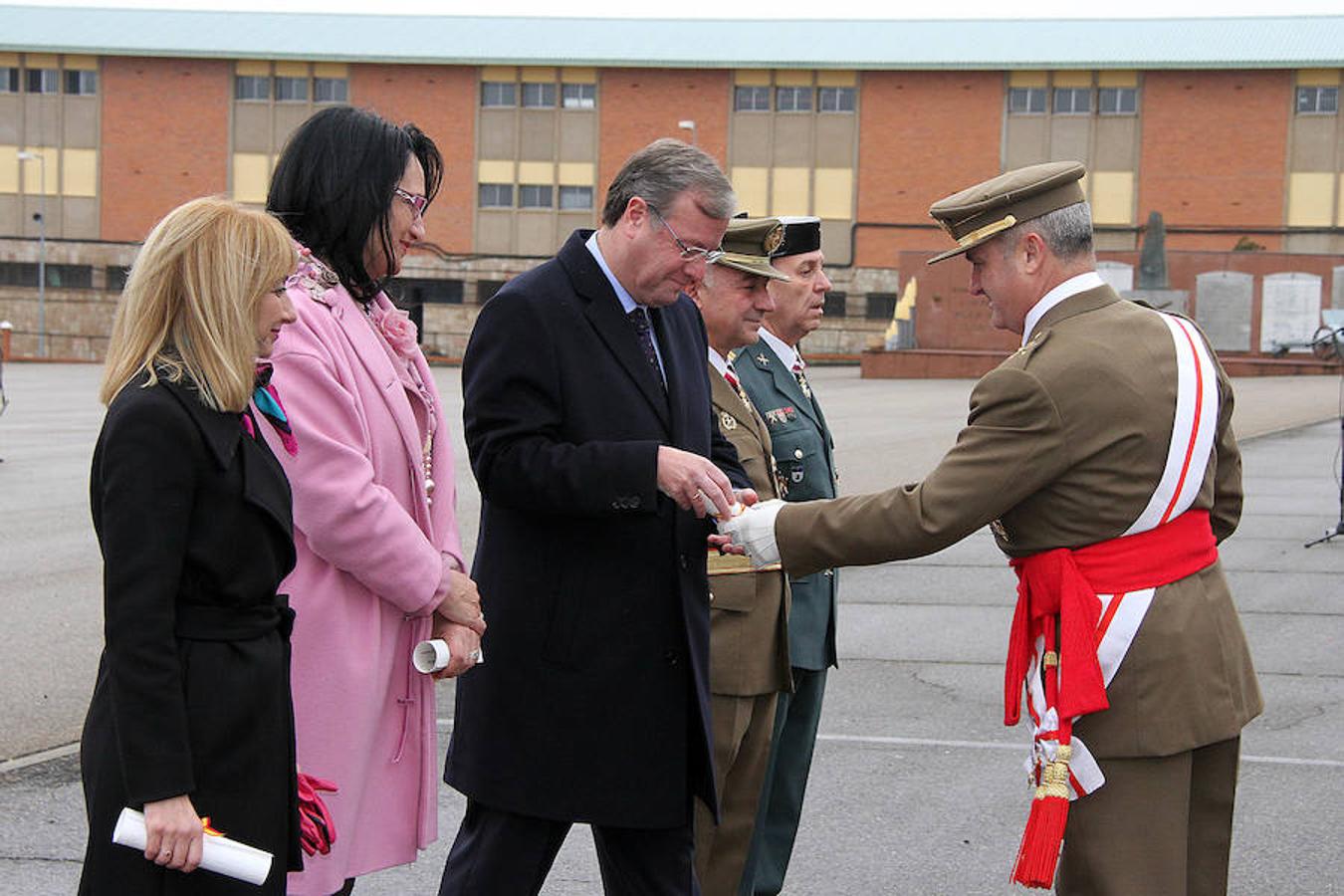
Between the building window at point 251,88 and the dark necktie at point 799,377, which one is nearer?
the dark necktie at point 799,377

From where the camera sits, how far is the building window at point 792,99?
5766 cm

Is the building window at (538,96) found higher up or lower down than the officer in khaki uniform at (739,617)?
higher up

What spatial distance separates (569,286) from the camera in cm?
362

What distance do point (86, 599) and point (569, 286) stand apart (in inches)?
282

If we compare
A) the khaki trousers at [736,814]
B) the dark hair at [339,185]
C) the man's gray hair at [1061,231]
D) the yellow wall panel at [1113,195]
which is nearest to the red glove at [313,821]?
the dark hair at [339,185]

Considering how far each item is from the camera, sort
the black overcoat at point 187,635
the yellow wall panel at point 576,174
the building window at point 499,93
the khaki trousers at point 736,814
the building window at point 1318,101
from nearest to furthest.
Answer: the black overcoat at point 187,635, the khaki trousers at point 736,814, the building window at point 1318,101, the yellow wall panel at point 576,174, the building window at point 499,93

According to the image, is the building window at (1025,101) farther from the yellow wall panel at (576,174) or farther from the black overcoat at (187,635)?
the black overcoat at (187,635)

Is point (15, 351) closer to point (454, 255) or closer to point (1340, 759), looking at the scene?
point (454, 255)

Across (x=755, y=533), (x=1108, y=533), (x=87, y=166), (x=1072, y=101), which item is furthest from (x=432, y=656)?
(x=87, y=166)

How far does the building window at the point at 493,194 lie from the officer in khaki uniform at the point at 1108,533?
5643 centimetres

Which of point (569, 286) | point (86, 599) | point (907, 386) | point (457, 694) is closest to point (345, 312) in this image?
point (569, 286)

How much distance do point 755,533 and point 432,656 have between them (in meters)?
0.86

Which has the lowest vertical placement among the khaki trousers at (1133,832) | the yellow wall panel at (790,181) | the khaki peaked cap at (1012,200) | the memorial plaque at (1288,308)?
the khaki trousers at (1133,832)

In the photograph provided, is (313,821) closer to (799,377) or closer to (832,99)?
(799,377)
